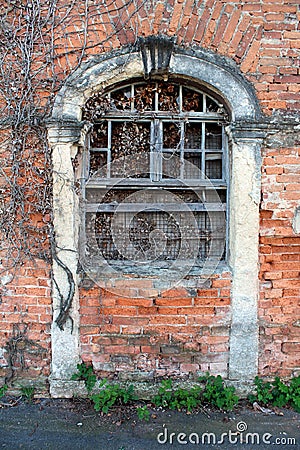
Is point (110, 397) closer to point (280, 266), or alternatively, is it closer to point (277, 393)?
point (277, 393)

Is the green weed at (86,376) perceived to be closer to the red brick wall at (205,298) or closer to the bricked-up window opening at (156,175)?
the red brick wall at (205,298)

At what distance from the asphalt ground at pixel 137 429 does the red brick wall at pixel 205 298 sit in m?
0.39

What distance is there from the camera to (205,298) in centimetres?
362

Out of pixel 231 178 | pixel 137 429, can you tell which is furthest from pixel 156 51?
pixel 137 429

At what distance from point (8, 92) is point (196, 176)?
197 centimetres

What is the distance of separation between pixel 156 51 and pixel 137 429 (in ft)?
11.1

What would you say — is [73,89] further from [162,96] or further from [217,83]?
[217,83]

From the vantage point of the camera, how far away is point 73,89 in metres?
3.49

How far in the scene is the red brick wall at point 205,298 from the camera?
3.48 metres

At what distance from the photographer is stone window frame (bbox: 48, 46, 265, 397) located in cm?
347

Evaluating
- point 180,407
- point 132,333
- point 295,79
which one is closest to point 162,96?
point 295,79

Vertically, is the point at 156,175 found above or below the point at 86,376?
above

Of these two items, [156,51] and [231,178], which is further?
[231,178]

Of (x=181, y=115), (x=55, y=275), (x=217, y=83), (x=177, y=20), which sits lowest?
(x=55, y=275)
